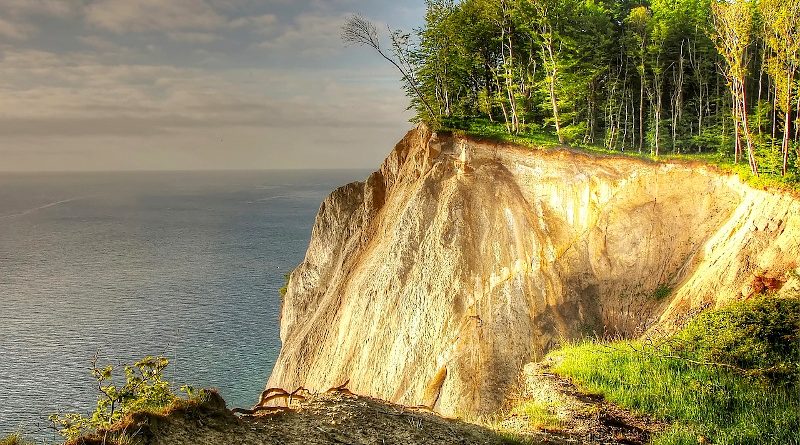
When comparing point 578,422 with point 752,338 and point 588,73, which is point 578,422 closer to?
point 752,338

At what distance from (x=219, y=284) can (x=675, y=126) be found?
6070 centimetres

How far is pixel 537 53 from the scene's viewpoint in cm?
3247

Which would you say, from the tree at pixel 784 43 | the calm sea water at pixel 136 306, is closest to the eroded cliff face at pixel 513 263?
the tree at pixel 784 43

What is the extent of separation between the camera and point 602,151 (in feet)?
84.7

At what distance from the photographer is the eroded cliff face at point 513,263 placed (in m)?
23.7

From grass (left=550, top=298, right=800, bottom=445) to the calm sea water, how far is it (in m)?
14.2

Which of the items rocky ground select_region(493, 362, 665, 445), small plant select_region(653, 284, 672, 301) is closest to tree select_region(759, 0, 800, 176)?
small plant select_region(653, 284, 672, 301)

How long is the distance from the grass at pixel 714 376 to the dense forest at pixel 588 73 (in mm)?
14975

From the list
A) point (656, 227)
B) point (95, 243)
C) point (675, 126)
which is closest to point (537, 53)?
point (675, 126)

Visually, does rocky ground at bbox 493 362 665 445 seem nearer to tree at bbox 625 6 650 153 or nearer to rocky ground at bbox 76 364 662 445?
rocky ground at bbox 76 364 662 445

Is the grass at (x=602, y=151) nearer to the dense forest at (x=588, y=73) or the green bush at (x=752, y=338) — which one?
the dense forest at (x=588, y=73)

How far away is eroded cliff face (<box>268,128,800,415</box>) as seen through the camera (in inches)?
934

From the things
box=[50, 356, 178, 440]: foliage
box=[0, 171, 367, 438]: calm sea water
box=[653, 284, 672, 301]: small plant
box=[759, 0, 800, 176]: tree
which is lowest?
box=[0, 171, 367, 438]: calm sea water

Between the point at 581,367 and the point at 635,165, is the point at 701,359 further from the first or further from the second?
the point at 635,165
